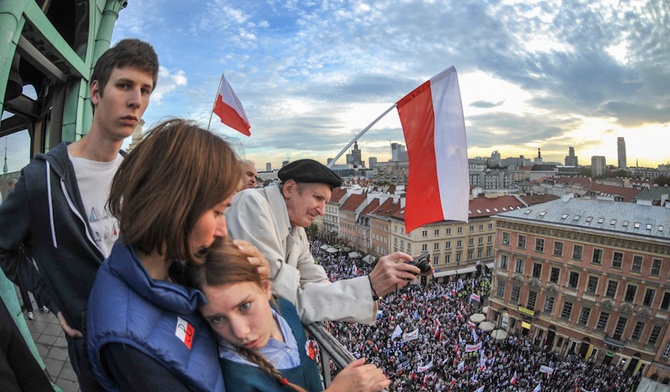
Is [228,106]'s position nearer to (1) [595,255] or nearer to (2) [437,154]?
(2) [437,154]

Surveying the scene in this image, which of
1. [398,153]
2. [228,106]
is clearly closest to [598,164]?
[398,153]

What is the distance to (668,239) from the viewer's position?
2503 cm

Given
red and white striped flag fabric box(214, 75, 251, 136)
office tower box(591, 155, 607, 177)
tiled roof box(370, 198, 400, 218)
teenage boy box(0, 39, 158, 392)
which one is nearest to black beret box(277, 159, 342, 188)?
teenage boy box(0, 39, 158, 392)

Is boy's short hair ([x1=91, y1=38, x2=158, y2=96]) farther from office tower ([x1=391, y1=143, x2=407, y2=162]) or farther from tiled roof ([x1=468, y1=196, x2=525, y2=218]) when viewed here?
office tower ([x1=391, y1=143, x2=407, y2=162])

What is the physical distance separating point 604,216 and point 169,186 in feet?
116

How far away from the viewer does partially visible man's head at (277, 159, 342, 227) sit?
3096 mm

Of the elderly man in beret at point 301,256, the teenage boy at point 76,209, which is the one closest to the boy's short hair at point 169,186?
the teenage boy at point 76,209

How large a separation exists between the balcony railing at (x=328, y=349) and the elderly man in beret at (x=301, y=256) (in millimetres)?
92

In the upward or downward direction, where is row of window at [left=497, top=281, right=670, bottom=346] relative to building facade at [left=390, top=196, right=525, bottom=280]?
downward

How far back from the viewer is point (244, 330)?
154 centimetres

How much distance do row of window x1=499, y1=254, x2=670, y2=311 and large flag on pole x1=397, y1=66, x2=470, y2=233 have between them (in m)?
30.4

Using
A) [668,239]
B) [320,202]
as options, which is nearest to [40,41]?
[320,202]

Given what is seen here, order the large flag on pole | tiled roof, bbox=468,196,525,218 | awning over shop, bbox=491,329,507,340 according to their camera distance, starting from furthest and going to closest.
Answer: tiled roof, bbox=468,196,525,218 → awning over shop, bbox=491,329,507,340 → the large flag on pole

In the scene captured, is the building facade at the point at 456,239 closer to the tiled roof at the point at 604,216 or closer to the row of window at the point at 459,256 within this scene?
the row of window at the point at 459,256
